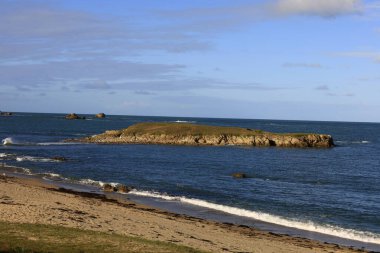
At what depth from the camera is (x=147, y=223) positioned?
95.4 ft

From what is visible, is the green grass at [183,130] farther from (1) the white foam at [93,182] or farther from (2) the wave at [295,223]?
(2) the wave at [295,223]

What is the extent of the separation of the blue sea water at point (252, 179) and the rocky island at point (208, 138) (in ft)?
51.1

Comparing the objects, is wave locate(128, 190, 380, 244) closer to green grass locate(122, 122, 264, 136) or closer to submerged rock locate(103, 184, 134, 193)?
submerged rock locate(103, 184, 134, 193)

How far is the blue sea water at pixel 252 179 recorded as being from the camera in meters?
35.9

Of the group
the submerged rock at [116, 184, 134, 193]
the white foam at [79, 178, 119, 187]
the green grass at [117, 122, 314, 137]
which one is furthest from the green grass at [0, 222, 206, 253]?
the green grass at [117, 122, 314, 137]

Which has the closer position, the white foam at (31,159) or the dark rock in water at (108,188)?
the dark rock in water at (108,188)

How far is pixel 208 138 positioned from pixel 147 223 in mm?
79465

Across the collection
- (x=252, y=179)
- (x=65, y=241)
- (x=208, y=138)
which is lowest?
(x=252, y=179)

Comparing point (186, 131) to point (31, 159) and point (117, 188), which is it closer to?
point (31, 159)

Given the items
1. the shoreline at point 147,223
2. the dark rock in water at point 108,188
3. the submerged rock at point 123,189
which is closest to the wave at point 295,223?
the shoreline at point 147,223

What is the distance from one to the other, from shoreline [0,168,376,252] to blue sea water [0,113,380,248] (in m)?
4.70

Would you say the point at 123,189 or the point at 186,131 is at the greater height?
the point at 186,131

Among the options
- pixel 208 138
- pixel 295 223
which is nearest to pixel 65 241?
pixel 295 223

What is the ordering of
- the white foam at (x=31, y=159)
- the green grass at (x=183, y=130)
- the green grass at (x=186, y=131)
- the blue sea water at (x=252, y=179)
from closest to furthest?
the blue sea water at (x=252, y=179)
the white foam at (x=31, y=159)
the green grass at (x=186, y=131)
the green grass at (x=183, y=130)
